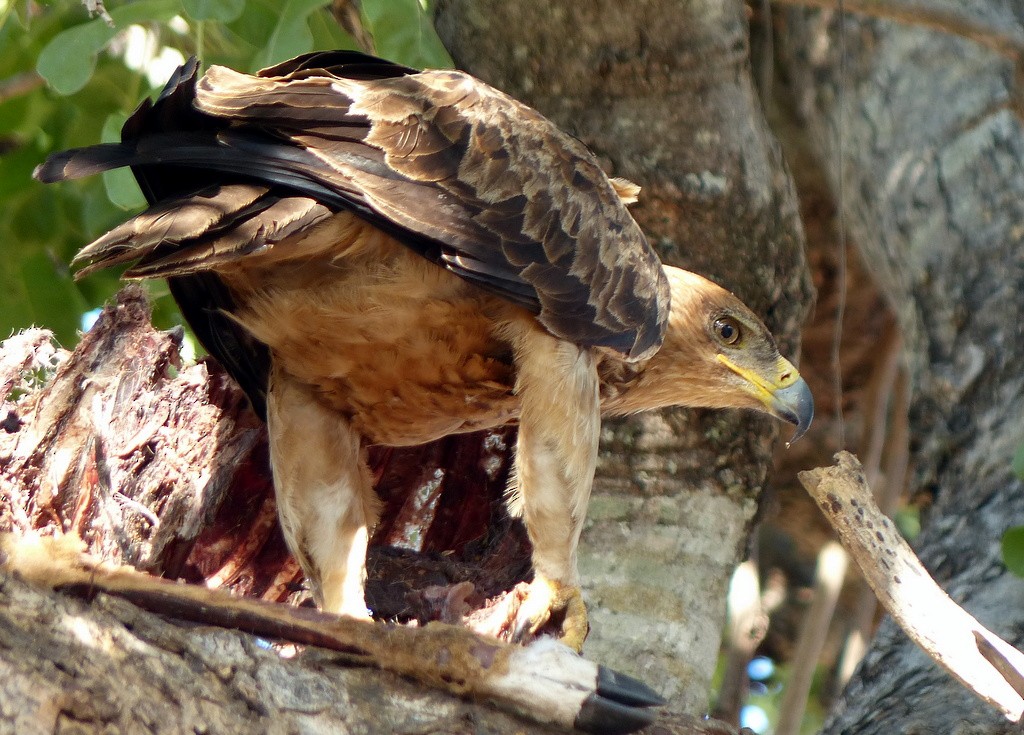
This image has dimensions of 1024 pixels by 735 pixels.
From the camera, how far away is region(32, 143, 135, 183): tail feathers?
2875 millimetres

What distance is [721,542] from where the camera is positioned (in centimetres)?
421

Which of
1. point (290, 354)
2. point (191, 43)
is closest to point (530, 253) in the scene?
point (290, 354)

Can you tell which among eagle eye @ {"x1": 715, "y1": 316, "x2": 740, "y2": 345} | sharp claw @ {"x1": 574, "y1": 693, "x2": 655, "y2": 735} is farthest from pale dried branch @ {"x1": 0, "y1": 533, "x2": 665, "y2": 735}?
eagle eye @ {"x1": 715, "y1": 316, "x2": 740, "y2": 345}

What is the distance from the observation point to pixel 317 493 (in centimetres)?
389

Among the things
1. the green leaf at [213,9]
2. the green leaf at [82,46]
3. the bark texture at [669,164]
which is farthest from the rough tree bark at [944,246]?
the green leaf at [82,46]

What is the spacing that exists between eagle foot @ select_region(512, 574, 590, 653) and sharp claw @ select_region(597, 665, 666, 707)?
2.04 feet

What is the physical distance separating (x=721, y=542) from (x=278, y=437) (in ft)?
5.05

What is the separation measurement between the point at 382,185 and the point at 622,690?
1391 mm

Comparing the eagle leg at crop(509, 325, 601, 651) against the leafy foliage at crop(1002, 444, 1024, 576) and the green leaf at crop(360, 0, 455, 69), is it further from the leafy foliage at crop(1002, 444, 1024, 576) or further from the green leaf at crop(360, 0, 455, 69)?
the leafy foliage at crop(1002, 444, 1024, 576)

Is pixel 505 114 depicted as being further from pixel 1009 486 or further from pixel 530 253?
pixel 1009 486

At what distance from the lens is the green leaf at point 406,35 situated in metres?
3.77

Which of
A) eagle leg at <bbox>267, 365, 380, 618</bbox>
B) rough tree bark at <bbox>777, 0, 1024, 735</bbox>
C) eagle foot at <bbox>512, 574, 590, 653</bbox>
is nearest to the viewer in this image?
eagle foot at <bbox>512, 574, 590, 653</bbox>

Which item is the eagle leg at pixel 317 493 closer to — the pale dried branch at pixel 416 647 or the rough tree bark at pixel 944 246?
the pale dried branch at pixel 416 647

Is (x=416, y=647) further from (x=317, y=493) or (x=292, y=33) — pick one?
(x=292, y=33)
